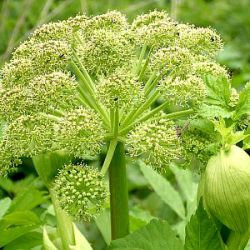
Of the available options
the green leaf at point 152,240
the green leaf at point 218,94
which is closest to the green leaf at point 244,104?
the green leaf at point 218,94

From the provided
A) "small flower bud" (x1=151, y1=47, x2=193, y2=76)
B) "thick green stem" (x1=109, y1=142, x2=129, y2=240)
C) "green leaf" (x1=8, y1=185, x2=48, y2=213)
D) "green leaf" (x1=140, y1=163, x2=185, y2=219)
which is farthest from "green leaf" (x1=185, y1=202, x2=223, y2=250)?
"green leaf" (x1=140, y1=163, x2=185, y2=219)

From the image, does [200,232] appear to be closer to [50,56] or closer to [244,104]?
[244,104]

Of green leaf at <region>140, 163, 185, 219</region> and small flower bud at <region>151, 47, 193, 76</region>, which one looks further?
green leaf at <region>140, 163, 185, 219</region>

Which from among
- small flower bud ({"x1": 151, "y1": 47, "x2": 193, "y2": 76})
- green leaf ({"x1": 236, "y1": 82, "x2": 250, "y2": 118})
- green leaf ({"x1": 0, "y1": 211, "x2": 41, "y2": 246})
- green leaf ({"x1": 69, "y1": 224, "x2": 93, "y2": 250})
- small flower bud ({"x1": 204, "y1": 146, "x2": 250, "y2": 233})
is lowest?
green leaf ({"x1": 69, "y1": 224, "x2": 93, "y2": 250})

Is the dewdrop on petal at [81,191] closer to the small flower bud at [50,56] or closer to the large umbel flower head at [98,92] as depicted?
the large umbel flower head at [98,92]

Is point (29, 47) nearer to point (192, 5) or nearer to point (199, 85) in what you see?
point (199, 85)

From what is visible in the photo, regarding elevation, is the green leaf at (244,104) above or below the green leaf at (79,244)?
above

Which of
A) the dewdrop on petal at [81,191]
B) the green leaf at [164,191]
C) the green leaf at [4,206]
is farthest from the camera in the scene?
the green leaf at [164,191]

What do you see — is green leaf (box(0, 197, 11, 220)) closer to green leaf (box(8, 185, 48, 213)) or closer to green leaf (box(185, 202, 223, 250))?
green leaf (box(8, 185, 48, 213))
